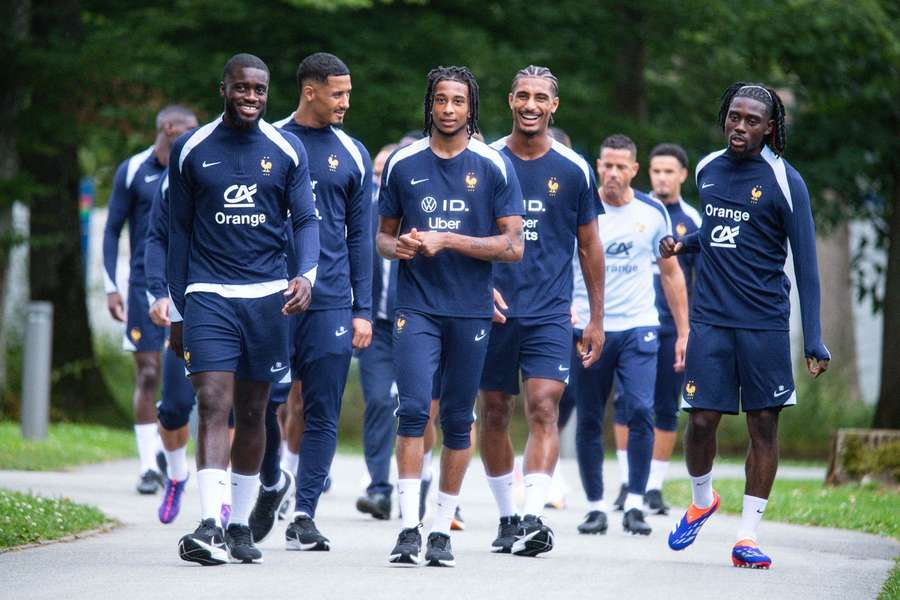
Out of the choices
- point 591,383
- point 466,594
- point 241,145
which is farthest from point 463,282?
point 591,383

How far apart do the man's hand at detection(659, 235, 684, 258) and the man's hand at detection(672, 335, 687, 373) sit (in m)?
2.30

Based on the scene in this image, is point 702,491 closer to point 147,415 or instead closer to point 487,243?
point 487,243

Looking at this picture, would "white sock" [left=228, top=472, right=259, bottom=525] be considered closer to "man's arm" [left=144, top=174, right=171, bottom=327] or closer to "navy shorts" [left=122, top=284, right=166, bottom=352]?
"man's arm" [left=144, top=174, right=171, bottom=327]

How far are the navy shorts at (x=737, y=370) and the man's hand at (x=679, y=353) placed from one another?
109 inches

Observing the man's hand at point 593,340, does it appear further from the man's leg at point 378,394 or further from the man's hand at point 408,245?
the man's leg at point 378,394

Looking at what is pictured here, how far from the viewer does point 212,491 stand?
27.2ft

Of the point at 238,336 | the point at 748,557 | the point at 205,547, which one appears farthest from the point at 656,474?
the point at 205,547

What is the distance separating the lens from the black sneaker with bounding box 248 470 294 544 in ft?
31.2

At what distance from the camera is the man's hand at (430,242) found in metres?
8.52

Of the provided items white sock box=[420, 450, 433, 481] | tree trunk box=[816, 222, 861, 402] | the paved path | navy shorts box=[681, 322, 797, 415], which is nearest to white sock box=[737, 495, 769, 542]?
the paved path

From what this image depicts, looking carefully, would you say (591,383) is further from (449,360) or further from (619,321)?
(449,360)

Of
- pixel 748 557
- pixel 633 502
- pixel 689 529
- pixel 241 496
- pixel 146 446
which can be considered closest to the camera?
pixel 241 496

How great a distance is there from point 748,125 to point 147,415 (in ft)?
17.9

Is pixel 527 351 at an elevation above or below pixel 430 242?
below
